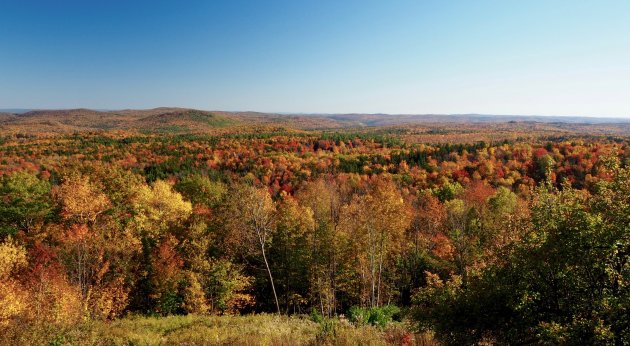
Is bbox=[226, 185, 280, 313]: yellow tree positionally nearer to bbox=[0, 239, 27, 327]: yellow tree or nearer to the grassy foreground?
the grassy foreground

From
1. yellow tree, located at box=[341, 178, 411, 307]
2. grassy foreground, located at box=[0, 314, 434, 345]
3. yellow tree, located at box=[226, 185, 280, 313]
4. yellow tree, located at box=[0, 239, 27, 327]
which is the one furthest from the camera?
yellow tree, located at box=[226, 185, 280, 313]

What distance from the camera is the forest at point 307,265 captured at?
9.54 meters

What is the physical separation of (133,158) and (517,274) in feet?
431

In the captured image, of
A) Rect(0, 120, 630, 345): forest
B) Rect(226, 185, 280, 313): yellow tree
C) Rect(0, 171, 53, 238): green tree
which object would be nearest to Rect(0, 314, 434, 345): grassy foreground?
Rect(0, 120, 630, 345): forest

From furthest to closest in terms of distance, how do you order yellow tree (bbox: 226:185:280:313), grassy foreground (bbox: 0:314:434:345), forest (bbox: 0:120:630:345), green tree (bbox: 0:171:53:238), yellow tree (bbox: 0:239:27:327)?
1. green tree (bbox: 0:171:53:238)
2. yellow tree (bbox: 226:185:280:313)
3. yellow tree (bbox: 0:239:27:327)
4. grassy foreground (bbox: 0:314:434:345)
5. forest (bbox: 0:120:630:345)

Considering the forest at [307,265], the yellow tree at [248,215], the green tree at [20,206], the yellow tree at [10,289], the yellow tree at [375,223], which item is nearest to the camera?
the forest at [307,265]

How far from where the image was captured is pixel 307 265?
3675 cm

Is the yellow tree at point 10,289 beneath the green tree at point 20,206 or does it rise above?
beneath

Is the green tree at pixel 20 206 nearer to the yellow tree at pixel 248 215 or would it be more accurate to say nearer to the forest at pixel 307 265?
the forest at pixel 307 265

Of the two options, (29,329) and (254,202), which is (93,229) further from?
(29,329)

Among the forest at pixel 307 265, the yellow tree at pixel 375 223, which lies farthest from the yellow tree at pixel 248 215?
the yellow tree at pixel 375 223

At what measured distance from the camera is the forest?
954 cm

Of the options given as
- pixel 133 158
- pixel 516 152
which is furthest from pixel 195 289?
pixel 516 152

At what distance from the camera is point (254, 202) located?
3089cm
